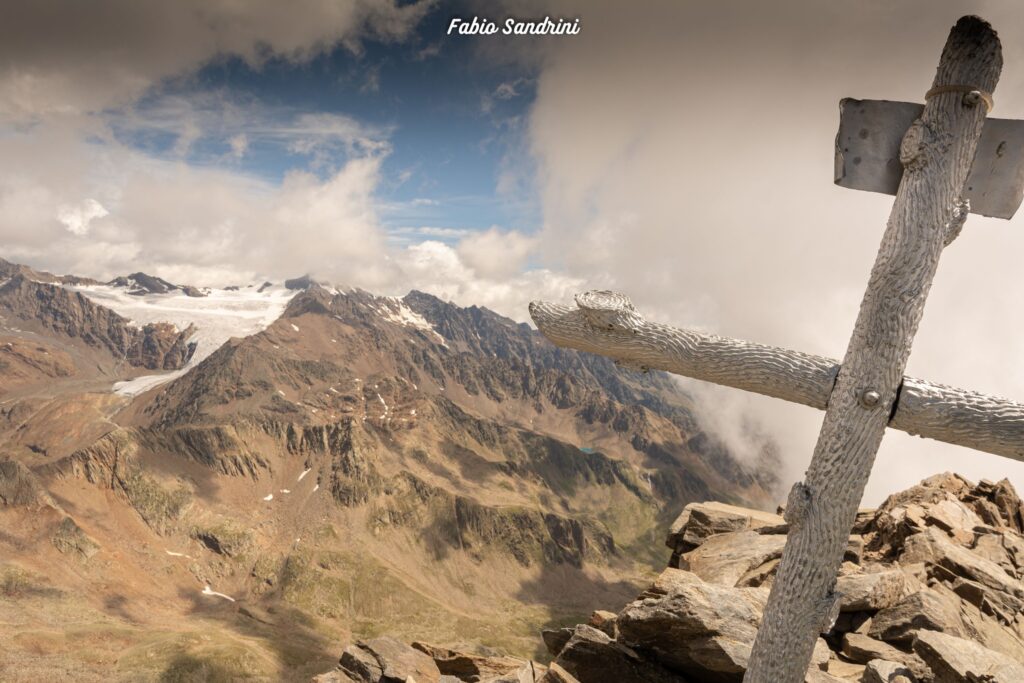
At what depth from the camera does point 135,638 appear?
135500 mm

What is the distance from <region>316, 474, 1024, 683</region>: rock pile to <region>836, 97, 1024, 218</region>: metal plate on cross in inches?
348

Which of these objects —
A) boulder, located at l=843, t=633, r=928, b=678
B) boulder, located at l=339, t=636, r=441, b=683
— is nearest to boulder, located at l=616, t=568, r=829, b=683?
boulder, located at l=843, t=633, r=928, b=678

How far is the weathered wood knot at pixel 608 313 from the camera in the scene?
21.9ft

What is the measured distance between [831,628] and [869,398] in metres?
5.98

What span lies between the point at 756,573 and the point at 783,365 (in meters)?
13.7

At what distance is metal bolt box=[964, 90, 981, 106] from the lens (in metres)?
5.71

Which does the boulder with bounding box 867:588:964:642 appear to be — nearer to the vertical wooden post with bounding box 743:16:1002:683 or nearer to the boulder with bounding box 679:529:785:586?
the boulder with bounding box 679:529:785:586

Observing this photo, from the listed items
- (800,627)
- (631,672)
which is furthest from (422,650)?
(800,627)

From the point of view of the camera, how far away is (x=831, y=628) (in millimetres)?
9305

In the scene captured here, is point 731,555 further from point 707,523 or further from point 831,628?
point 831,628

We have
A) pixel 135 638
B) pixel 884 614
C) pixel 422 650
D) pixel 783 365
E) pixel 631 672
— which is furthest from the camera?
pixel 135 638

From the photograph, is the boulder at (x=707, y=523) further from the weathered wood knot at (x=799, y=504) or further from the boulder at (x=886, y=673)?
the weathered wood knot at (x=799, y=504)

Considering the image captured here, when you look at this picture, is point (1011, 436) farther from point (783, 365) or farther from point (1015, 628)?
point (1015, 628)

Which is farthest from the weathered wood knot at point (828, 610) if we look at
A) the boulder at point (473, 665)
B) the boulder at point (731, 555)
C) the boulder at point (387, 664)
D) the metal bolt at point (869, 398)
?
the boulder at point (387, 664)
